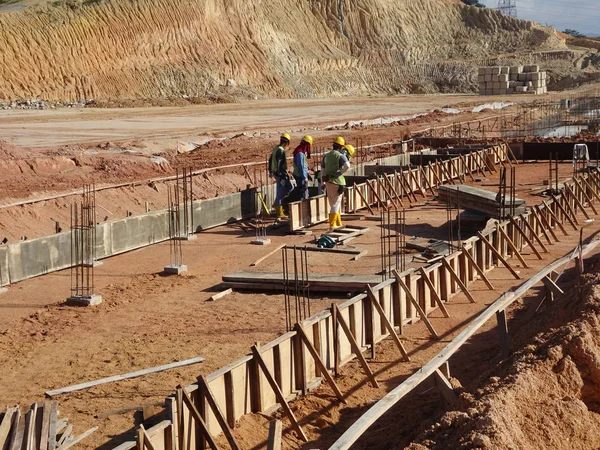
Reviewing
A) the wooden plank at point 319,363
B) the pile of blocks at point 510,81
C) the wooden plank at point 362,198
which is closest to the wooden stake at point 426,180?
the wooden plank at point 362,198

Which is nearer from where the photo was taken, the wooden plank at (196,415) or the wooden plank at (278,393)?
the wooden plank at (196,415)

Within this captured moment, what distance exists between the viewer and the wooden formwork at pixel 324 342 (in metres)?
7.39

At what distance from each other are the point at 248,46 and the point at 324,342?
5212 centimetres

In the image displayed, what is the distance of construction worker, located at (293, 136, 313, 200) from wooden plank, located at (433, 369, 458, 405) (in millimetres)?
10469

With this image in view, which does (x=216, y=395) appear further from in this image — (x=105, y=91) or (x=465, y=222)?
→ (x=105, y=91)

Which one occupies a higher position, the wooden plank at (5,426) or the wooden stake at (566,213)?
the wooden stake at (566,213)

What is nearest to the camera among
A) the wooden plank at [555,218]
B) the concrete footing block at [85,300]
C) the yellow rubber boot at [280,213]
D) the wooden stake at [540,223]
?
the concrete footing block at [85,300]

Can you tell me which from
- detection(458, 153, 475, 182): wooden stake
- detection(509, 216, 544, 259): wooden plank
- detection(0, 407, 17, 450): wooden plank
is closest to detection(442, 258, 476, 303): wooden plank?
detection(509, 216, 544, 259): wooden plank

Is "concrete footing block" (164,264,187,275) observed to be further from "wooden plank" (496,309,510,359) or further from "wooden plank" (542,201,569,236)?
"wooden plank" (542,201,569,236)

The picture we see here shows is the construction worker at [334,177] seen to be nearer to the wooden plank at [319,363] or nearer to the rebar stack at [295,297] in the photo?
the rebar stack at [295,297]

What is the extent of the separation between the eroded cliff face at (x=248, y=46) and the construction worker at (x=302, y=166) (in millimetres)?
30006

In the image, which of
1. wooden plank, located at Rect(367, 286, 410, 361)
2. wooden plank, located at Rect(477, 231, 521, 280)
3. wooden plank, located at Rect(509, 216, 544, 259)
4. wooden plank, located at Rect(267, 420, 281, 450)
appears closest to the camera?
wooden plank, located at Rect(267, 420, 281, 450)

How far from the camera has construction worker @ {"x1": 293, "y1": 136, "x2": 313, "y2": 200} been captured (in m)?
17.7

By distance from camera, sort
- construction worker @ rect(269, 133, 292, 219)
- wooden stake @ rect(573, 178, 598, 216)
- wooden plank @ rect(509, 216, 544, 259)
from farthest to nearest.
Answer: wooden stake @ rect(573, 178, 598, 216) < construction worker @ rect(269, 133, 292, 219) < wooden plank @ rect(509, 216, 544, 259)
